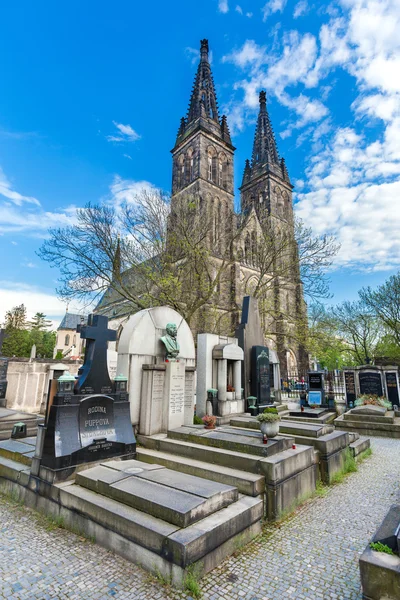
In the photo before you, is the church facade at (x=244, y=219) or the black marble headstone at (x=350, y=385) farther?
the church facade at (x=244, y=219)

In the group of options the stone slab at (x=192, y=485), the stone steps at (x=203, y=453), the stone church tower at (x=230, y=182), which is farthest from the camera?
the stone church tower at (x=230, y=182)

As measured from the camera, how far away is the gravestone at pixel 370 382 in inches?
560

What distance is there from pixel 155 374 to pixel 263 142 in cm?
5007

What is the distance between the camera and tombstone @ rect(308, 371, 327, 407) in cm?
1373

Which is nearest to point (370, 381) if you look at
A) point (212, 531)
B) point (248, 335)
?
point (248, 335)

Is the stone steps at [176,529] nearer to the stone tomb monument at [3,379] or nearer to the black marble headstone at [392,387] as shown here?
the stone tomb monument at [3,379]

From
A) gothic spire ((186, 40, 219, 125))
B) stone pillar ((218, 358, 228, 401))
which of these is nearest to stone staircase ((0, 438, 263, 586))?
stone pillar ((218, 358, 228, 401))

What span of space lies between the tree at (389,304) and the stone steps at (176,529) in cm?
2361

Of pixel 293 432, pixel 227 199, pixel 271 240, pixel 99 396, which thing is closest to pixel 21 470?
pixel 99 396

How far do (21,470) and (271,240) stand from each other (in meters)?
15.0

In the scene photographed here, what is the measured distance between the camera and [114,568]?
2.96 metres

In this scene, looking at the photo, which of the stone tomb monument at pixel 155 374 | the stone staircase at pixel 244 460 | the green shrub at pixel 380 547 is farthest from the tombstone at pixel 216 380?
the green shrub at pixel 380 547

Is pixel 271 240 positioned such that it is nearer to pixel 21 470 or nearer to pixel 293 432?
pixel 293 432

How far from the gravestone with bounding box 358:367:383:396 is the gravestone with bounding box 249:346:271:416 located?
21.8 feet
